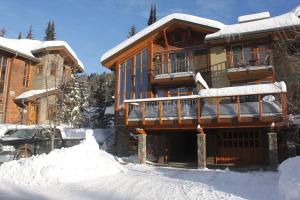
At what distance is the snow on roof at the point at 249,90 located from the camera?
13539 mm

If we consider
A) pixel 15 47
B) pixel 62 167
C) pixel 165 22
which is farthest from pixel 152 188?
pixel 15 47

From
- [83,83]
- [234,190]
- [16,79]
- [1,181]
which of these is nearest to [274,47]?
[234,190]

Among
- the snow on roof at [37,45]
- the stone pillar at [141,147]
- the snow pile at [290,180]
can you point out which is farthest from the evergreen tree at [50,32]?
the snow pile at [290,180]

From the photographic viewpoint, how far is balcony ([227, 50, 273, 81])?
1798cm

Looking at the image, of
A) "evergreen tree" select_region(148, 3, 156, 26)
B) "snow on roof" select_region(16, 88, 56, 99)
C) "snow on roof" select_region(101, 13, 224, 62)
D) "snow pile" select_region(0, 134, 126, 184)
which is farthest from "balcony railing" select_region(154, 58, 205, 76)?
"evergreen tree" select_region(148, 3, 156, 26)

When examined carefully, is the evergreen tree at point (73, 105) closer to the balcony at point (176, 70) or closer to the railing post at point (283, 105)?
the balcony at point (176, 70)

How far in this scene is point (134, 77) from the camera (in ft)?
72.7

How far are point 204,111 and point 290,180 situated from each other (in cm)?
791

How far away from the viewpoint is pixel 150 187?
9.77 metres

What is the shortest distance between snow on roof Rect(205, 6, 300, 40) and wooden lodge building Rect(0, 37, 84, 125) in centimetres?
1463

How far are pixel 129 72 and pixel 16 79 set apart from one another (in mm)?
13302

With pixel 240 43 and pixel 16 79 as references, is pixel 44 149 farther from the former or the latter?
pixel 16 79

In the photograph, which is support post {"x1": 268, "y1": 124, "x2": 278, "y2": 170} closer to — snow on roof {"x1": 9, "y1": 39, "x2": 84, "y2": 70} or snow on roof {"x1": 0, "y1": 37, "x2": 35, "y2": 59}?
snow on roof {"x1": 0, "y1": 37, "x2": 35, "y2": 59}

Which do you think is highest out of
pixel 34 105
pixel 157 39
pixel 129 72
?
pixel 157 39
